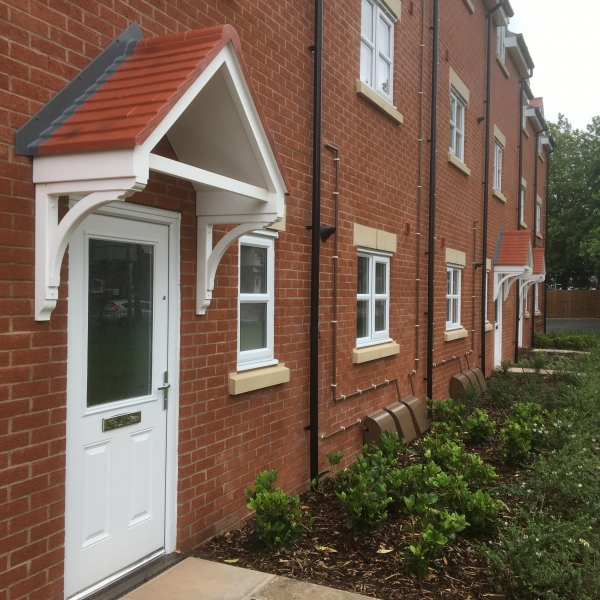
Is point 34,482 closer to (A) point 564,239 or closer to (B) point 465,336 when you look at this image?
(B) point 465,336

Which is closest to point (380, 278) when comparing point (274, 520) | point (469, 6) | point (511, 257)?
point (274, 520)

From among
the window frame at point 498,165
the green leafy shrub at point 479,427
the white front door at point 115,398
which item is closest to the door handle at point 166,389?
the white front door at point 115,398

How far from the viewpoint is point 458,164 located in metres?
11.7

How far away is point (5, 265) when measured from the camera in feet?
10.4

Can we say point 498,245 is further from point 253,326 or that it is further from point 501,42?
point 253,326

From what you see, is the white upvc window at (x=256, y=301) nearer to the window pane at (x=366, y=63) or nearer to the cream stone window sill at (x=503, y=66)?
the window pane at (x=366, y=63)

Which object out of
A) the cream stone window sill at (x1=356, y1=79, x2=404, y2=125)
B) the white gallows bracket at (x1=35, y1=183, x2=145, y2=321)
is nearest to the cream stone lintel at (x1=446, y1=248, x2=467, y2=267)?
the cream stone window sill at (x1=356, y1=79, x2=404, y2=125)

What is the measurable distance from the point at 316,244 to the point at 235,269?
51.1 inches

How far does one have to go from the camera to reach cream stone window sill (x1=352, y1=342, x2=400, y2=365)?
7.46 metres

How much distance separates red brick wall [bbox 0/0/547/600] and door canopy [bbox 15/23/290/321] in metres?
0.10

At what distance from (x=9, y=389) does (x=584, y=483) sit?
474 cm

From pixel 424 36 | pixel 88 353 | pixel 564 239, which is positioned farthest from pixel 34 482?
pixel 564 239

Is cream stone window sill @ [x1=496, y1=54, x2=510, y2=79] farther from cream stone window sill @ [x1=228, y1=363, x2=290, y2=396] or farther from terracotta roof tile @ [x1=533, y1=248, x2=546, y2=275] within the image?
cream stone window sill @ [x1=228, y1=363, x2=290, y2=396]

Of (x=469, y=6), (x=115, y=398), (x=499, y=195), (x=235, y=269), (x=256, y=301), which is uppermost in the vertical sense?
(x=469, y=6)
